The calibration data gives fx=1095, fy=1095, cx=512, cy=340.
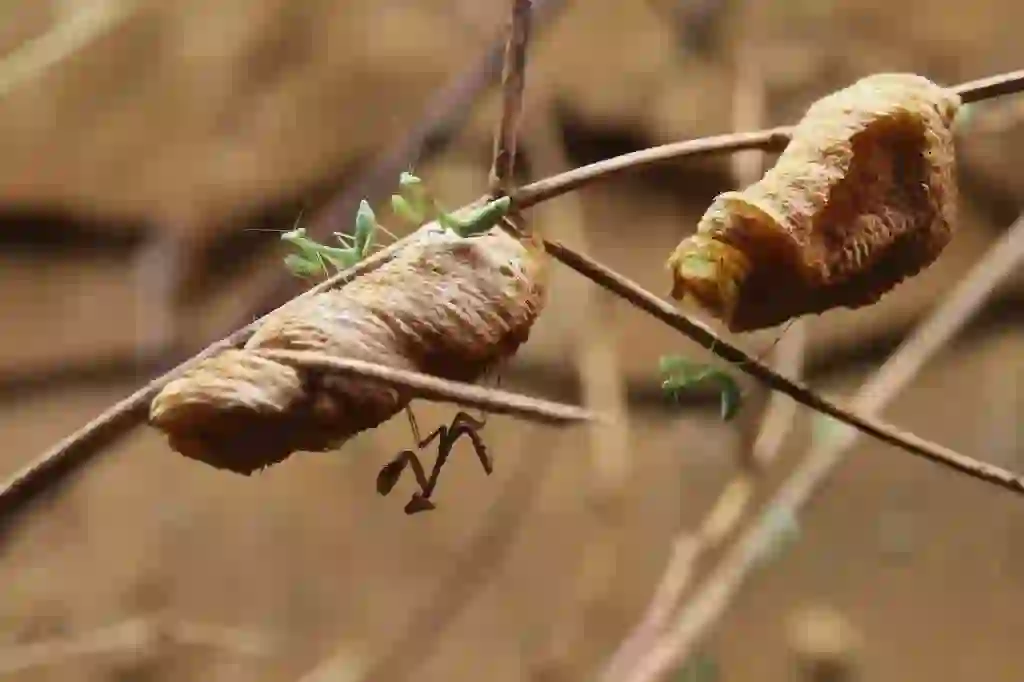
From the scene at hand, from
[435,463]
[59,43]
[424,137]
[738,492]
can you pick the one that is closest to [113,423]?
[435,463]

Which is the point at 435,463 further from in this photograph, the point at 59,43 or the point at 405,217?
the point at 59,43

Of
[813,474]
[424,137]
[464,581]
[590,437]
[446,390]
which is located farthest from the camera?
[464,581]

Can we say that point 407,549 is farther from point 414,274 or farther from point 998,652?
point 414,274

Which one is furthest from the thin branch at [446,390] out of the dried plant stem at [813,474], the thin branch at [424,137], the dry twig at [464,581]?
the dry twig at [464,581]

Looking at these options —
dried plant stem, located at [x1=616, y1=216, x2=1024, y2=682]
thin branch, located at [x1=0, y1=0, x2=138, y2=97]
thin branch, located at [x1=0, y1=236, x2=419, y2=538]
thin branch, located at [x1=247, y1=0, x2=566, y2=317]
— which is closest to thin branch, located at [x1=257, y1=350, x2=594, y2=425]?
thin branch, located at [x1=0, y1=236, x2=419, y2=538]

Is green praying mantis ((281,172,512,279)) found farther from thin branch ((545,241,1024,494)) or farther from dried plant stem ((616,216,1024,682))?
dried plant stem ((616,216,1024,682))

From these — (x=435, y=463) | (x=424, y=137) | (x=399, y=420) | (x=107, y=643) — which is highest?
(x=435, y=463)

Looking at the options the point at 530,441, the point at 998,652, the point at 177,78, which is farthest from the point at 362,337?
the point at 998,652
